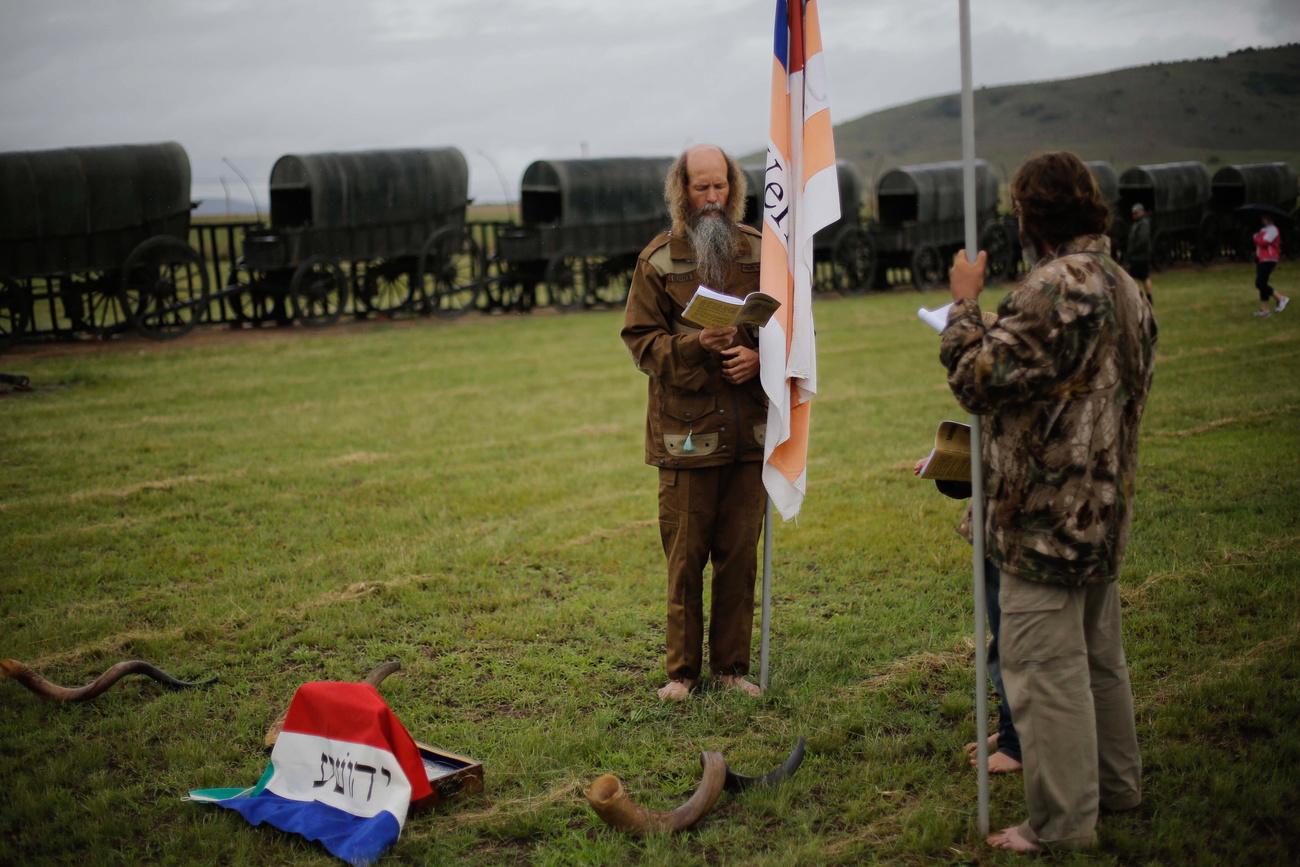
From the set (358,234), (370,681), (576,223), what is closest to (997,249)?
(576,223)

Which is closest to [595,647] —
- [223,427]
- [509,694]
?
[509,694]

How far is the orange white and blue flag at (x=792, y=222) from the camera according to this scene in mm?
3279

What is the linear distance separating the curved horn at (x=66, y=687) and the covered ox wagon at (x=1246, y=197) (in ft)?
96.0

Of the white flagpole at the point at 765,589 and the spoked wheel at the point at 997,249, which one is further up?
the spoked wheel at the point at 997,249

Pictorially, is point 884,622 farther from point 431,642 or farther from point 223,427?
point 223,427

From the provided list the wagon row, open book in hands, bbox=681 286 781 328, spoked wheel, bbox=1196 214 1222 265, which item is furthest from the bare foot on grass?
spoked wheel, bbox=1196 214 1222 265

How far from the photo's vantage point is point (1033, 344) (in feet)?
7.54

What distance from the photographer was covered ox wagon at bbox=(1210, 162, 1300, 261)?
2681 cm

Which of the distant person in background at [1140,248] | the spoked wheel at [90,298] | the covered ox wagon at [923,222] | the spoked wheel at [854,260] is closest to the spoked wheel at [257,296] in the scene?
the spoked wheel at [90,298]

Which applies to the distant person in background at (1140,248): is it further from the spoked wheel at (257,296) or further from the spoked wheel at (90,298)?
the spoked wheel at (90,298)

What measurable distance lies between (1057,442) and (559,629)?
263cm

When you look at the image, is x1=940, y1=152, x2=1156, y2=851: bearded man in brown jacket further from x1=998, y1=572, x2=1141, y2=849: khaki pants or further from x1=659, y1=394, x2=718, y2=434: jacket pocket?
x1=659, y1=394, x2=718, y2=434: jacket pocket

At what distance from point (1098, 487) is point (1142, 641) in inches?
74.6

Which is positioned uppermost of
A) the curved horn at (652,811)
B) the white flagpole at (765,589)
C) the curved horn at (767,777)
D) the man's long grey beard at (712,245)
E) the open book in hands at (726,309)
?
the man's long grey beard at (712,245)
